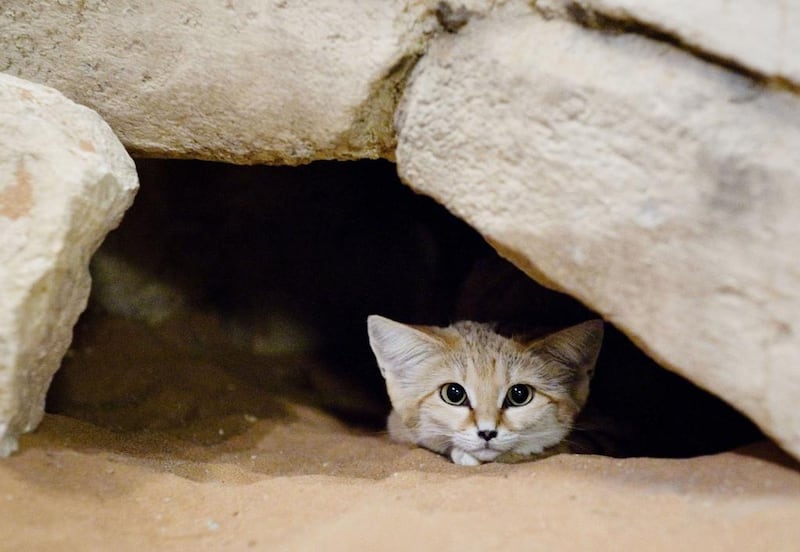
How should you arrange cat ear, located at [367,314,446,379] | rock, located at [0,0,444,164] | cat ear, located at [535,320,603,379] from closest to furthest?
rock, located at [0,0,444,164], cat ear, located at [535,320,603,379], cat ear, located at [367,314,446,379]

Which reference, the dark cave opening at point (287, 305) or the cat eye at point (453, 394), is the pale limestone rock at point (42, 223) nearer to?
the dark cave opening at point (287, 305)

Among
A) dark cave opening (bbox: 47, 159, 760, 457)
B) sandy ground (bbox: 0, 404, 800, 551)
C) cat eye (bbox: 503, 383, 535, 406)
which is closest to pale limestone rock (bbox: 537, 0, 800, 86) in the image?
sandy ground (bbox: 0, 404, 800, 551)

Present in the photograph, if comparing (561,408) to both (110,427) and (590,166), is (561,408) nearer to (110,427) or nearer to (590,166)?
(590,166)

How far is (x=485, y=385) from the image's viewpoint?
9.10 ft

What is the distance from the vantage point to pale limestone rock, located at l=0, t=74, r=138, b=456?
1918 mm

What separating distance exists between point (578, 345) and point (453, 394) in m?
0.50

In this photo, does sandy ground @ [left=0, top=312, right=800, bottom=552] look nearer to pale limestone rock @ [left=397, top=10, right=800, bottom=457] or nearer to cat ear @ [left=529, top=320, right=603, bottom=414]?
pale limestone rock @ [left=397, top=10, right=800, bottom=457]

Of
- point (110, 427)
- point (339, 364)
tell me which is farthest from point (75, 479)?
point (339, 364)

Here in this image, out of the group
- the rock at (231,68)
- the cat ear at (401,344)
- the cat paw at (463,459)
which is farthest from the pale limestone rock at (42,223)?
the cat paw at (463,459)

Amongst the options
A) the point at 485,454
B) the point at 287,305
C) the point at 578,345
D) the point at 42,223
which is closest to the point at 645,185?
the point at 578,345

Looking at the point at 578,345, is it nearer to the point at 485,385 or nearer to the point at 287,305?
the point at 485,385

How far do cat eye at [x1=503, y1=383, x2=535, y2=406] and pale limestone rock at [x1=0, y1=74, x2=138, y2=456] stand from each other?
1488 millimetres

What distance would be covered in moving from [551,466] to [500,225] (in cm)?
70

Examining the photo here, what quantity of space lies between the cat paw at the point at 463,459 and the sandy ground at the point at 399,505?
0.85 feet
